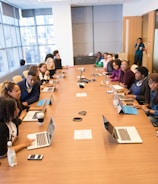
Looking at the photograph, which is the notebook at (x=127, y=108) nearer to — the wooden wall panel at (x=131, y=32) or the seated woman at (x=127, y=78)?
the seated woman at (x=127, y=78)

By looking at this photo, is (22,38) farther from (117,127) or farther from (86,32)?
(117,127)

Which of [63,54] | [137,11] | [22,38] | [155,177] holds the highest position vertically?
[137,11]

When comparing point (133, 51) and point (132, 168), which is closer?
point (132, 168)

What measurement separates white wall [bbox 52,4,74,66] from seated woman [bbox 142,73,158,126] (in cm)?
603

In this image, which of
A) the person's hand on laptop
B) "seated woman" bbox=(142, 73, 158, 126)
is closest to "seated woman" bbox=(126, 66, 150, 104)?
"seated woman" bbox=(142, 73, 158, 126)

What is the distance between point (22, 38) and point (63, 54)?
7.21 ft

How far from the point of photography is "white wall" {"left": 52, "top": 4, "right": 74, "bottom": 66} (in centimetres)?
801

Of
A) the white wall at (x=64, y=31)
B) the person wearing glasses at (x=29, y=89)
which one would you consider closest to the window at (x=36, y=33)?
the white wall at (x=64, y=31)

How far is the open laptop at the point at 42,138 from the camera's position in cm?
179

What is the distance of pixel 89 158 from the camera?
159 cm

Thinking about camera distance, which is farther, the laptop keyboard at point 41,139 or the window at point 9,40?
the window at point 9,40

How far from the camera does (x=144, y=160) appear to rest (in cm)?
154

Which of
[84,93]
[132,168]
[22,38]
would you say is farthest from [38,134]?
[22,38]

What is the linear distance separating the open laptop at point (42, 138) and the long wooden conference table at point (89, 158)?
0.05 meters
